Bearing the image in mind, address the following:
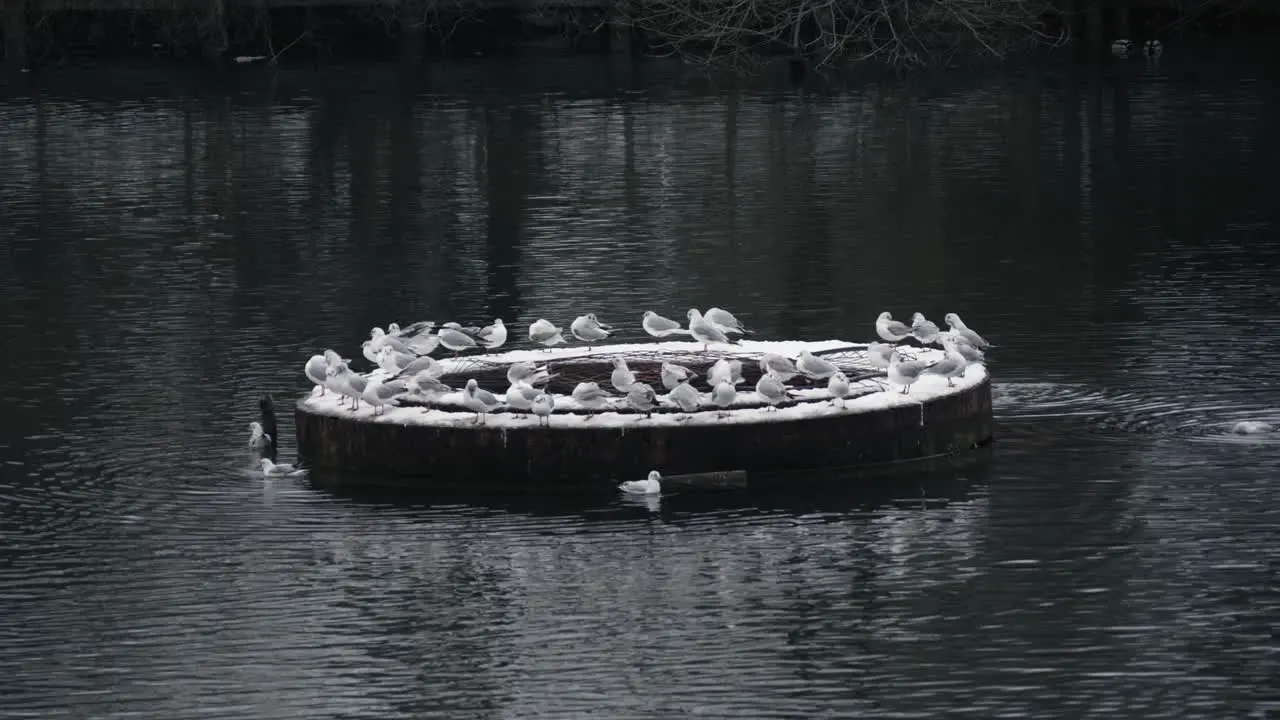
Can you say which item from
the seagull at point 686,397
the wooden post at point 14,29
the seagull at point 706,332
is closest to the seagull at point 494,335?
the seagull at point 706,332

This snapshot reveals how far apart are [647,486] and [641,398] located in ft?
3.11

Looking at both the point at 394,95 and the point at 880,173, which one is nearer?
the point at 880,173

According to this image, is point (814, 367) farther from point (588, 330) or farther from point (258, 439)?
point (258, 439)

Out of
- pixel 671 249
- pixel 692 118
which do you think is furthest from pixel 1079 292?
pixel 692 118

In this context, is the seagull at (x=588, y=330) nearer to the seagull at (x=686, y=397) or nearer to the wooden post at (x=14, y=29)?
the seagull at (x=686, y=397)

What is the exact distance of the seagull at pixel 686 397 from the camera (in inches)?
769

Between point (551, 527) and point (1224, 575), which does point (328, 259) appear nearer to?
point (551, 527)

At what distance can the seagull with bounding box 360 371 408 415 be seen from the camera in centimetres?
2022

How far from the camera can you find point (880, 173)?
144ft

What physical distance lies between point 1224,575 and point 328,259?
20201mm

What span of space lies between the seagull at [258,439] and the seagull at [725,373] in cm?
365

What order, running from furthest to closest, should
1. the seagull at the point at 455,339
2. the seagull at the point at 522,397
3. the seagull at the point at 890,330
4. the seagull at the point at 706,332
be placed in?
1. the seagull at the point at 455,339
2. the seagull at the point at 890,330
3. the seagull at the point at 706,332
4. the seagull at the point at 522,397

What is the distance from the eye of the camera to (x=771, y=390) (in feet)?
65.3

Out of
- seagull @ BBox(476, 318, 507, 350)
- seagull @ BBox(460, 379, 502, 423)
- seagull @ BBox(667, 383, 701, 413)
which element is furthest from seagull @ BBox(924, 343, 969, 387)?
seagull @ BBox(476, 318, 507, 350)
